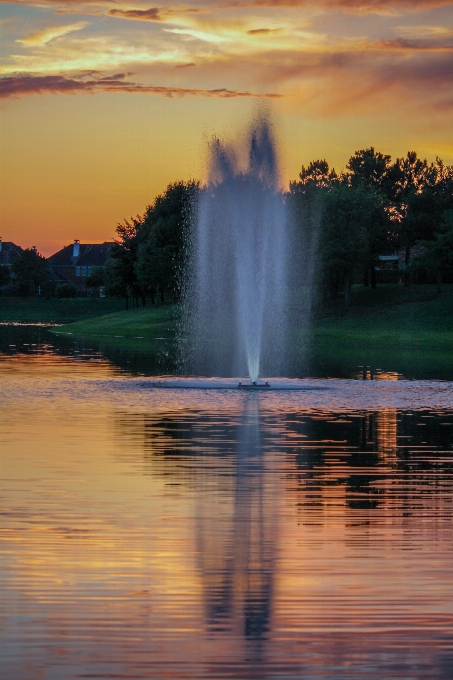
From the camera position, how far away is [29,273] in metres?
144

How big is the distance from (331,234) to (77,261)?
357 ft

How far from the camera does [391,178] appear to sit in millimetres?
134250

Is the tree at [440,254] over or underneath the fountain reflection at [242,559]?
over

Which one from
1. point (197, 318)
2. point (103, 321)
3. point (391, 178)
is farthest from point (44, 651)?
point (391, 178)

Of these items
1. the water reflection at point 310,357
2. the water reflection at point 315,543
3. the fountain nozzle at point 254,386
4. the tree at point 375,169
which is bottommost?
the water reflection at point 310,357

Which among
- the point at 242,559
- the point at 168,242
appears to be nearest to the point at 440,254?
the point at 168,242

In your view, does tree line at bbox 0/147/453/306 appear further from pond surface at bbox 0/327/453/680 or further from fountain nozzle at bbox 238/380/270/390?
pond surface at bbox 0/327/453/680

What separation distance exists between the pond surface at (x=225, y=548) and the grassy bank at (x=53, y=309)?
97181 millimetres

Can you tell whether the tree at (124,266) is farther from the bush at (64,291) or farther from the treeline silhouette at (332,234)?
the bush at (64,291)

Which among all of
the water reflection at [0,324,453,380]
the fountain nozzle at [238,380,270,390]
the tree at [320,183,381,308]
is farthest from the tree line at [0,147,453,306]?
the fountain nozzle at [238,380,270,390]

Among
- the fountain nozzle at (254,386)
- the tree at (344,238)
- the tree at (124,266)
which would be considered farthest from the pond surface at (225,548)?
the tree at (124,266)

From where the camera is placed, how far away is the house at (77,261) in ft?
600

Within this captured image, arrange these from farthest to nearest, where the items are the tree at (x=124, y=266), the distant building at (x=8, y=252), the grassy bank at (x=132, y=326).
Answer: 1. the distant building at (x=8, y=252)
2. the tree at (x=124, y=266)
3. the grassy bank at (x=132, y=326)

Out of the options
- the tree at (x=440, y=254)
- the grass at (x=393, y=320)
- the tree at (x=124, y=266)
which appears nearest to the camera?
the grass at (x=393, y=320)
